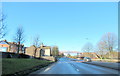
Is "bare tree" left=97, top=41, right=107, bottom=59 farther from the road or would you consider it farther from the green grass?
the green grass

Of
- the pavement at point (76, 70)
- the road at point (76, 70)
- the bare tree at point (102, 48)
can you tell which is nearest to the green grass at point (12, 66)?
the pavement at point (76, 70)

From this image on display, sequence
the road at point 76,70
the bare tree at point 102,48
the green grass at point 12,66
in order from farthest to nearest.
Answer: the bare tree at point 102,48, the road at point 76,70, the green grass at point 12,66

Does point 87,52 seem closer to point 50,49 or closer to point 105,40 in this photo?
point 105,40

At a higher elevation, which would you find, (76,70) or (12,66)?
(12,66)

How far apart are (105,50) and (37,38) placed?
1295 inches

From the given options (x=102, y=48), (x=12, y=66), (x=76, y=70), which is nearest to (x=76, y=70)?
(x=76, y=70)

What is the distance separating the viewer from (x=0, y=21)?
21.0 metres

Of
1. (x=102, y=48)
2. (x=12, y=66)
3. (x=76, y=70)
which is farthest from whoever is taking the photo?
(x=102, y=48)

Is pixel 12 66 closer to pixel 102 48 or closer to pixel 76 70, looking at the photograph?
pixel 76 70

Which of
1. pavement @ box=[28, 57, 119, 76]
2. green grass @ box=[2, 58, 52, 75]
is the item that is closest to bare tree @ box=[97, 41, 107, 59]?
pavement @ box=[28, 57, 119, 76]

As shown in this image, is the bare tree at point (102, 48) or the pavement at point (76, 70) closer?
the pavement at point (76, 70)

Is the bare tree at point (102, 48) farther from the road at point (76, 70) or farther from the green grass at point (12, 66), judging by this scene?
the green grass at point (12, 66)

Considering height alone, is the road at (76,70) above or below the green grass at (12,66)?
below

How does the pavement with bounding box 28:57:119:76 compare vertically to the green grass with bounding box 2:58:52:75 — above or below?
below
